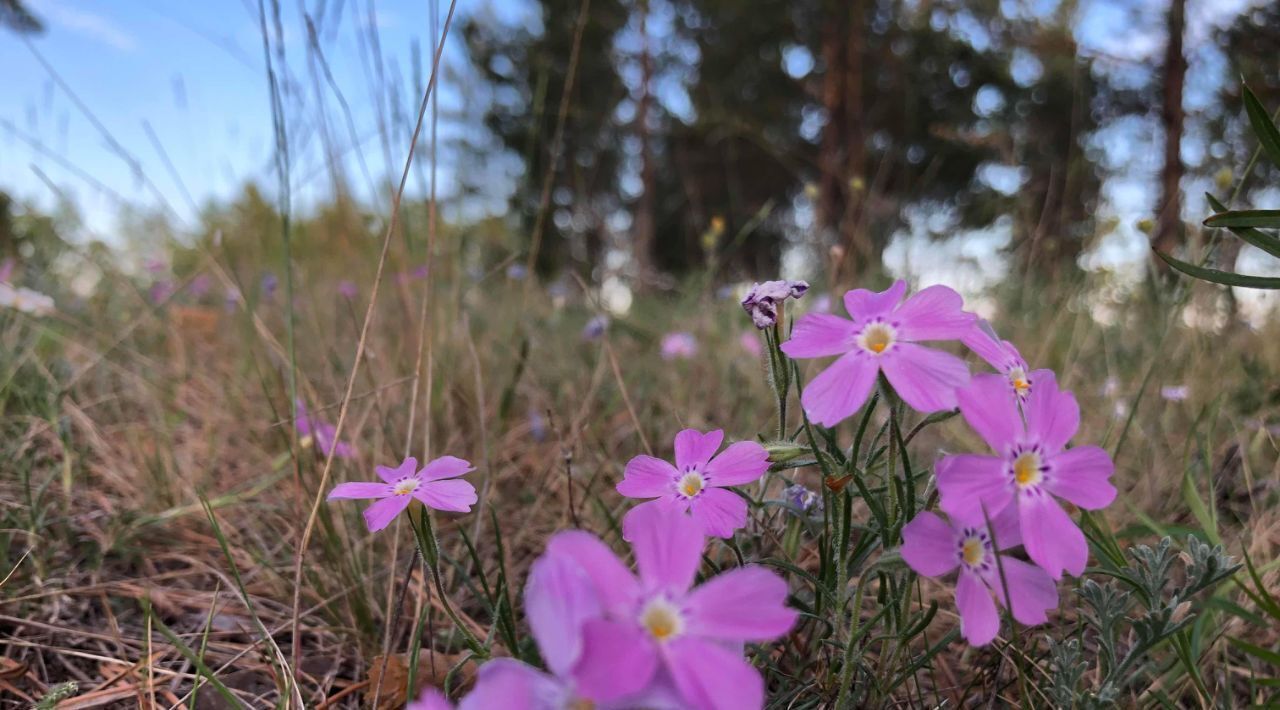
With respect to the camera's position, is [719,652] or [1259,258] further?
[1259,258]

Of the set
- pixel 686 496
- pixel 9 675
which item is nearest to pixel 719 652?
pixel 686 496

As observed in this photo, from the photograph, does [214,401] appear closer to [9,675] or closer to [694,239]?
[9,675]

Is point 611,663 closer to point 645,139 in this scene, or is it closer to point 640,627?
A: point 640,627

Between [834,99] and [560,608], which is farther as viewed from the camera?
[834,99]

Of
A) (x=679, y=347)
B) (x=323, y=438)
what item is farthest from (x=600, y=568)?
(x=679, y=347)

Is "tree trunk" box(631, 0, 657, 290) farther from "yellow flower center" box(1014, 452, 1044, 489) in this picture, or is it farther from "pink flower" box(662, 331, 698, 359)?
"yellow flower center" box(1014, 452, 1044, 489)
